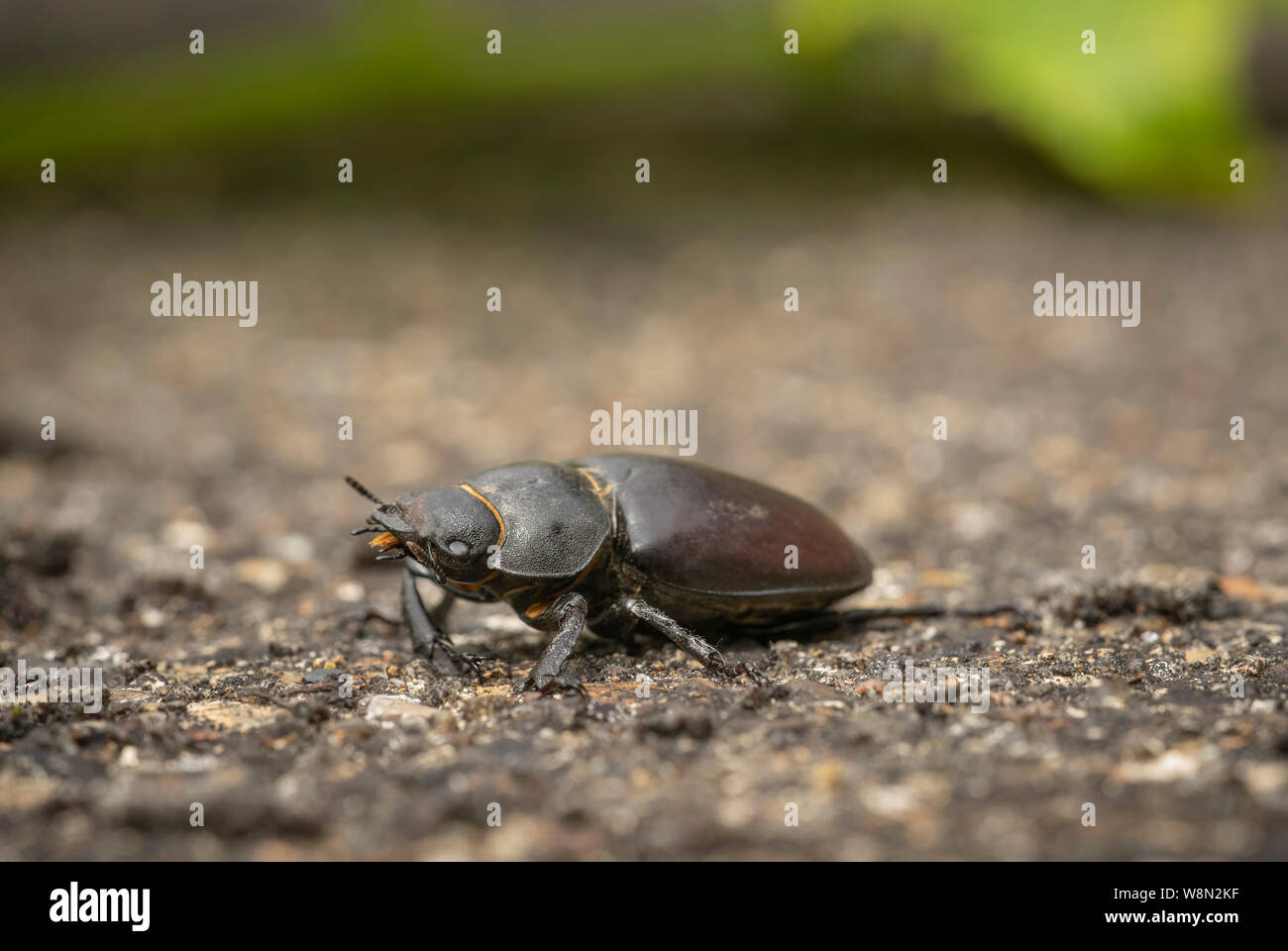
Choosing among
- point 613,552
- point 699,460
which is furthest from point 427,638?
point 699,460

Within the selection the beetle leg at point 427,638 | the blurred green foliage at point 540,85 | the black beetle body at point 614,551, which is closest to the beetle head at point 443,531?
the black beetle body at point 614,551

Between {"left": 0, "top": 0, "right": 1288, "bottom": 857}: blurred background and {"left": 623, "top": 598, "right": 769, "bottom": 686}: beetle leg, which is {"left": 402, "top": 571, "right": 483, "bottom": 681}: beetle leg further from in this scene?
{"left": 623, "top": 598, "right": 769, "bottom": 686}: beetle leg

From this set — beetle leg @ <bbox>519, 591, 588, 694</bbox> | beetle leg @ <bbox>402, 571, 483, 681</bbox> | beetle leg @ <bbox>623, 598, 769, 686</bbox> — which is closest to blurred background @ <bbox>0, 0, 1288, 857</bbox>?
beetle leg @ <bbox>402, 571, 483, 681</bbox>

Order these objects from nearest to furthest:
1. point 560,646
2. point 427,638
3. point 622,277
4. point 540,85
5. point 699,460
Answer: point 560,646 < point 427,638 < point 699,460 < point 622,277 < point 540,85

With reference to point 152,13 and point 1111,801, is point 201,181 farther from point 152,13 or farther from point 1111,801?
point 1111,801

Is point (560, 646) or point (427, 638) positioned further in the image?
point (427, 638)

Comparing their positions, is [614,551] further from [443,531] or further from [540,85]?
[540,85]
